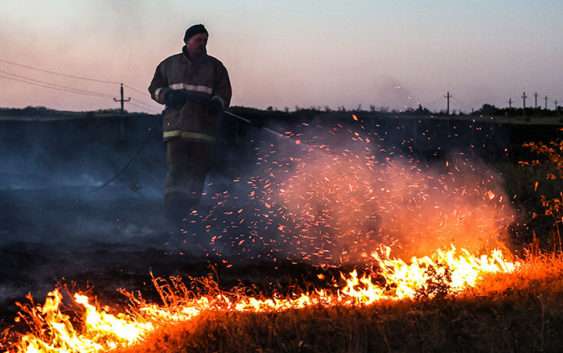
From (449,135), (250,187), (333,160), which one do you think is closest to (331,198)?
(333,160)

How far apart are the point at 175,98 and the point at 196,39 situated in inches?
34.2

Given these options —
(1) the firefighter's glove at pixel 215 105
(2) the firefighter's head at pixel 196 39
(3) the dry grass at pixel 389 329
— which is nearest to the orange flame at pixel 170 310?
(3) the dry grass at pixel 389 329

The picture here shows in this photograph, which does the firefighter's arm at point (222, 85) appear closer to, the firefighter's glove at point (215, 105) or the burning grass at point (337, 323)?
the firefighter's glove at point (215, 105)

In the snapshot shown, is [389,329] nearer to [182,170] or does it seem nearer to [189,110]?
[189,110]

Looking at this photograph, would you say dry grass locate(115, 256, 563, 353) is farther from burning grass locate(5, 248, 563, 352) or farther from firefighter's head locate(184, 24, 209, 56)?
firefighter's head locate(184, 24, 209, 56)

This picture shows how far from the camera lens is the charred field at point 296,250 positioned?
5.59 metres

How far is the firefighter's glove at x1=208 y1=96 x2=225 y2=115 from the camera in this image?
35.4 feet

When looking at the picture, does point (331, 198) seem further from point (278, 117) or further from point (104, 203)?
point (278, 117)

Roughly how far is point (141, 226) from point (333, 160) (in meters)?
4.25

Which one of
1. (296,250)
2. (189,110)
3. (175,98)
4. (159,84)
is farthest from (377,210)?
(159,84)

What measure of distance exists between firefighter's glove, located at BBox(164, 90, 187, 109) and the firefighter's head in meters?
0.60

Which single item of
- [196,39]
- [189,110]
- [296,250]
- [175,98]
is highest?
[196,39]

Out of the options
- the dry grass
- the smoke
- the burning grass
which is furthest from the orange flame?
the smoke

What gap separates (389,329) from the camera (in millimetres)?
5547
